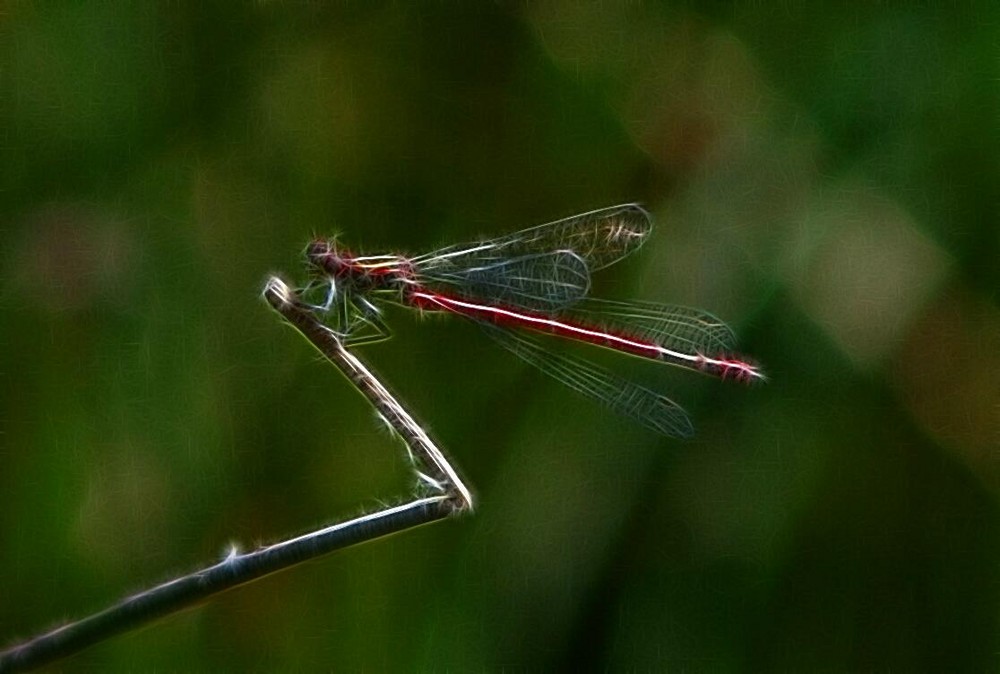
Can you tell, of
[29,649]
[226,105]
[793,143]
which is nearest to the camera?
[29,649]

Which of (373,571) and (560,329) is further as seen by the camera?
(373,571)

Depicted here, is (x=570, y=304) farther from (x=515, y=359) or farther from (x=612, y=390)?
(x=515, y=359)

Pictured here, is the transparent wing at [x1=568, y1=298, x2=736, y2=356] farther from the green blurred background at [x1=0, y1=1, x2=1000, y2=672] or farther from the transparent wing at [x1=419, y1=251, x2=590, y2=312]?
the green blurred background at [x1=0, y1=1, x2=1000, y2=672]

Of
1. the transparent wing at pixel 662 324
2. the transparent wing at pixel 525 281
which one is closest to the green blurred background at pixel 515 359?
the transparent wing at pixel 662 324

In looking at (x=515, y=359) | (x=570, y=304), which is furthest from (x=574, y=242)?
(x=515, y=359)

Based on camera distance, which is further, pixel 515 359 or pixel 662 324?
pixel 515 359

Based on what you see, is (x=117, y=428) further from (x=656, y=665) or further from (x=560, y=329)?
(x=656, y=665)

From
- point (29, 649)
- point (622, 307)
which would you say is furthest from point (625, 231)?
point (29, 649)

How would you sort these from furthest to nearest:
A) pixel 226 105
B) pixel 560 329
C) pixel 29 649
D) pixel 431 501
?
pixel 226 105 → pixel 560 329 → pixel 431 501 → pixel 29 649
